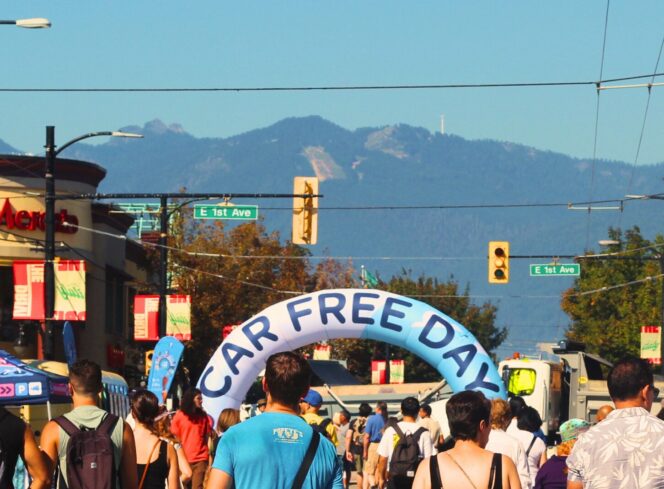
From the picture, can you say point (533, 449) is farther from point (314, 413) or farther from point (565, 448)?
point (314, 413)

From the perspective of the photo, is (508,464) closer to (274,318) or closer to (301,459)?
(301,459)

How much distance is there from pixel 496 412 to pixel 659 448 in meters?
3.99

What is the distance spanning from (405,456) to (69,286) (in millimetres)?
17223

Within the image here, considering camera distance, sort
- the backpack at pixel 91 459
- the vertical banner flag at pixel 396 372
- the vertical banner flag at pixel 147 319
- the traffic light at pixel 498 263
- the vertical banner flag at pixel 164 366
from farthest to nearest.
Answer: the vertical banner flag at pixel 396 372 → the vertical banner flag at pixel 147 319 → the traffic light at pixel 498 263 → the vertical banner flag at pixel 164 366 → the backpack at pixel 91 459

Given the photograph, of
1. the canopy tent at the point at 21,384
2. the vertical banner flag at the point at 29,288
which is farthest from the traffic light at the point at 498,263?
the canopy tent at the point at 21,384

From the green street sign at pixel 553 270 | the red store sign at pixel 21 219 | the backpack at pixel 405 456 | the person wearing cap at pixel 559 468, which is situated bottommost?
the backpack at pixel 405 456

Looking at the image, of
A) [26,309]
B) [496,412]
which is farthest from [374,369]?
[496,412]

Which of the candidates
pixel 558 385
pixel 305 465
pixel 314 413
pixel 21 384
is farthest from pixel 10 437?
pixel 558 385

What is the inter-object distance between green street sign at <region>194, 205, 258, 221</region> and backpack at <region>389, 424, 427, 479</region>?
15532 millimetres

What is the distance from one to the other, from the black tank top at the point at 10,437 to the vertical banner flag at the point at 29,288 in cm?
2465

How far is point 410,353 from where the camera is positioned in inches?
3780

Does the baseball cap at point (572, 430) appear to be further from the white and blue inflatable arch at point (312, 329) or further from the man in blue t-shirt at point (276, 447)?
the white and blue inflatable arch at point (312, 329)

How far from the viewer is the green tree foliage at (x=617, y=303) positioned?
75.2 metres

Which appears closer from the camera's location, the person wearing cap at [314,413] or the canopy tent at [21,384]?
the canopy tent at [21,384]
